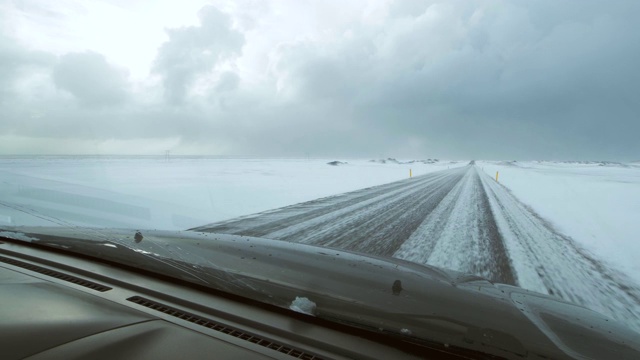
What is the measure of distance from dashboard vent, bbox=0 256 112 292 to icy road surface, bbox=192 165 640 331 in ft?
12.8

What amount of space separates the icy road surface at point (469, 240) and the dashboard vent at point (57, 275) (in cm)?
391

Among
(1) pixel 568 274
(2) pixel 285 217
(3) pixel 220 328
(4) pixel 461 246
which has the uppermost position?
(3) pixel 220 328

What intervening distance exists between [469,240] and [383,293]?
5.10 m

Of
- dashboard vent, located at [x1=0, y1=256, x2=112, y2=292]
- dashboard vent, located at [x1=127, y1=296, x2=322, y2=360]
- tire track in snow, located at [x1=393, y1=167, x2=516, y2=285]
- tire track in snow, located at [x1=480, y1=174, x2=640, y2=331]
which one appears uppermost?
dashboard vent, located at [x1=0, y1=256, x2=112, y2=292]

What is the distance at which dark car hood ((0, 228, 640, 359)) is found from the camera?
178 centimetres

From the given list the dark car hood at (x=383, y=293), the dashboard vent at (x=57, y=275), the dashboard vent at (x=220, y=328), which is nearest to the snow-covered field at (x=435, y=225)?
the dark car hood at (x=383, y=293)

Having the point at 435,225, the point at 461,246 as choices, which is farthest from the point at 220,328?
the point at 435,225

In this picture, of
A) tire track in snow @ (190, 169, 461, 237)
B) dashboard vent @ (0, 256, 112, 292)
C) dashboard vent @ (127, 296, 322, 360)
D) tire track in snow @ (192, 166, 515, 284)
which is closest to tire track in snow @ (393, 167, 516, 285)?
tire track in snow @ (192, 166, 515, 284)

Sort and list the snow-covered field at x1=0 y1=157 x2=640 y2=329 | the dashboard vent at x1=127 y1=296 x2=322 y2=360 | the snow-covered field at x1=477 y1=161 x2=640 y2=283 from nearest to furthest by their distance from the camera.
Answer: the dashboard vent at x1=127 y1=296 x2=322 y2=360, the snow-covered field at x1=0 y1=157 x2=640 y2=329, the snow-covered field at x1=477 y1=161 x2=640 y2=283

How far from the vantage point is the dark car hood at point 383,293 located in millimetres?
1779

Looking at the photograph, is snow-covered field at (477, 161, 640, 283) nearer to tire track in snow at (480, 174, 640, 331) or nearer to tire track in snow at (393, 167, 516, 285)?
tire track in snow at (480, 174, 640, 331)

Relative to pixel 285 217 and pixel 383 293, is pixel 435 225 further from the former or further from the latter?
pixel 383 293

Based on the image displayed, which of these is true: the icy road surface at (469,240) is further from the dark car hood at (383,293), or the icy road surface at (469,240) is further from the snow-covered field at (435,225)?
the dark car hood at (383,293)

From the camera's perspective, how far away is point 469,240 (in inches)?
267
